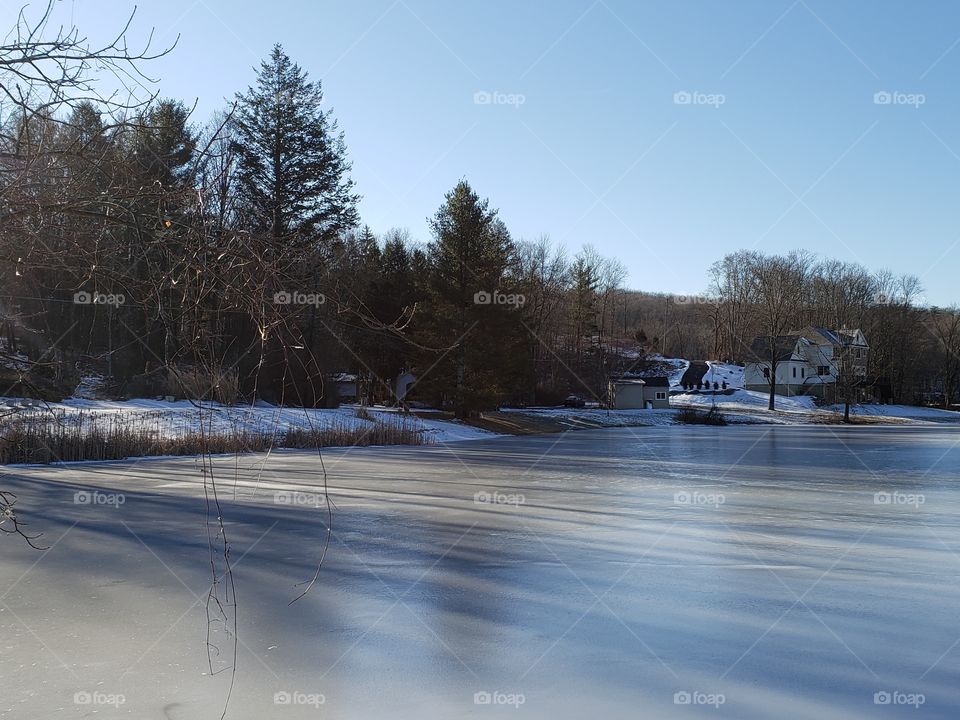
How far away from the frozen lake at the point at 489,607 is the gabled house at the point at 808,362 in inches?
1622

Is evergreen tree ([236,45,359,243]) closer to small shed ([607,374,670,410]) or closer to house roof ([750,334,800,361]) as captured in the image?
small shed ([607,374,670,410])

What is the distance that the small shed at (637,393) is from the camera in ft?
142

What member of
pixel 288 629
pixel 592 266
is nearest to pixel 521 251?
pixel 592 266

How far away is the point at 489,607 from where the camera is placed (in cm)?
517

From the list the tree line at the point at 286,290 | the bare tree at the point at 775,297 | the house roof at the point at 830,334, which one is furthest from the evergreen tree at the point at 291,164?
the house roof at the point at 830,334

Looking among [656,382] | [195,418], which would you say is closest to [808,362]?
[656,382]

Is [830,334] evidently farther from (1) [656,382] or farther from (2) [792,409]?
(1) [656,382]

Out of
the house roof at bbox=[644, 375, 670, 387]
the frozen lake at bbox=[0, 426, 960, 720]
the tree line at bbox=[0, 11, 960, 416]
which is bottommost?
the frozen lake at bbox=[0, 426, 960, 720]

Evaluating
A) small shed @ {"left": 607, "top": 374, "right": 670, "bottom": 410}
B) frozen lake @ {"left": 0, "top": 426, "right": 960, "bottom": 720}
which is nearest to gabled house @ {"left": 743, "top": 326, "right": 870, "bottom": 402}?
small shed @ {"left": 607, "top": 374, "right": 670, "bottom": 410}

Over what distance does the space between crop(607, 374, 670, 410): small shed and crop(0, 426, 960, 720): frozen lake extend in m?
32.5

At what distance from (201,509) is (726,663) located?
6471 mm

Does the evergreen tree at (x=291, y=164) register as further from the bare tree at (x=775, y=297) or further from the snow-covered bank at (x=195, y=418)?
the bare tree at (x=775, y=297)

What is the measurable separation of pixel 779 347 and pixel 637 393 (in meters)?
11.4

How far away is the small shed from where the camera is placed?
43.2m
